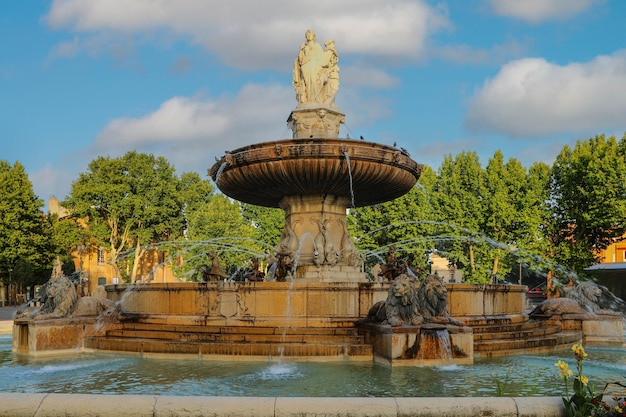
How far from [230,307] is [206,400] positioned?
6.80 m

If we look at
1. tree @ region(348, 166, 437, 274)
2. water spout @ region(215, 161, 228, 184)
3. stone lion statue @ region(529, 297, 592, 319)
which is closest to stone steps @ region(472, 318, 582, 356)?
stone lion statue @ region(529, 297, 592, 319)

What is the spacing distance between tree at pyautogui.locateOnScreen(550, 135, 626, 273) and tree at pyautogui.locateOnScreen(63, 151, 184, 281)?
1238 inches

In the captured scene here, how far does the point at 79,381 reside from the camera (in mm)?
8320

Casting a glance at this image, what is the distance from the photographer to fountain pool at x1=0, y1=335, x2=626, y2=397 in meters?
7.48

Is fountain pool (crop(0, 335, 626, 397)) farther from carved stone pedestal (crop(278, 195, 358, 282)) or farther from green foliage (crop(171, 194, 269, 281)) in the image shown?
green foliage (crop(171, 194, 269, 281))

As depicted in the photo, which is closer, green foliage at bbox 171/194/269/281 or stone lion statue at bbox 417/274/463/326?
stone lion statue at bbox 417/274/463/326

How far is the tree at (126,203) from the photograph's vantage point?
5094 centimetres

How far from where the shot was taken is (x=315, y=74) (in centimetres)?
1727

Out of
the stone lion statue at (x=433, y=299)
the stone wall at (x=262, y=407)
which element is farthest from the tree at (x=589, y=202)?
the stone wall at (x=262, y=407)

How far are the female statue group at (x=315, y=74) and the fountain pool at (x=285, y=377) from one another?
30.6 feet

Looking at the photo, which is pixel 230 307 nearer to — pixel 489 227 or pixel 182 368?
pixel 182 368

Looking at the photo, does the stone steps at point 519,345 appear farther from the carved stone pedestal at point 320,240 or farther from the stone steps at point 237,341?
the carved stone pedestal at point 320,240

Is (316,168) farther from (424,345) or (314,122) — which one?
(424,345)

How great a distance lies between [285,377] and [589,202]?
30.2m
